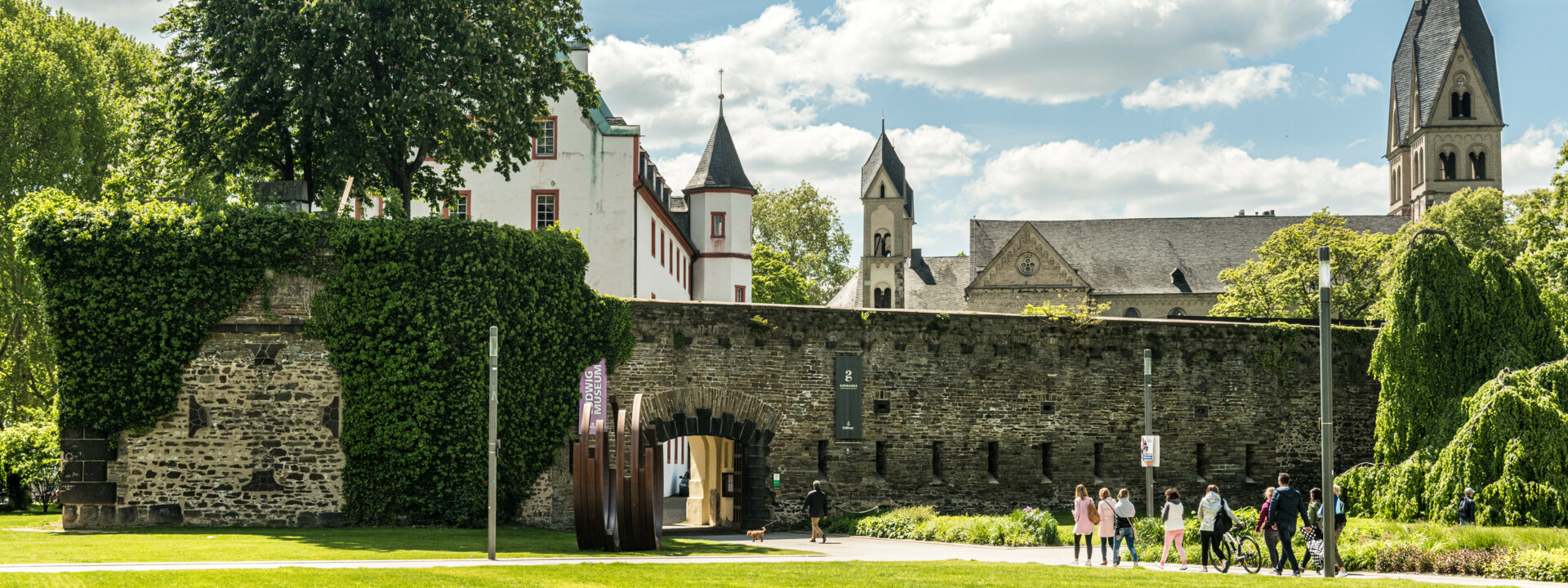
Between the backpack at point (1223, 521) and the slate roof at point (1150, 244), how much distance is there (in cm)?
6184

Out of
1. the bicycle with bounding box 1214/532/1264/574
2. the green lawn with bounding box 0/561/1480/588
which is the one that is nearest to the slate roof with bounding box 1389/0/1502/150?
the bicycle with bounding box 1214/532/1264/574

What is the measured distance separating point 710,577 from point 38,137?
3159 centimetres

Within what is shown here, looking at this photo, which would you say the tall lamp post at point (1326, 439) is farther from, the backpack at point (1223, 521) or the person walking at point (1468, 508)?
the person walking at point (1468, 508)

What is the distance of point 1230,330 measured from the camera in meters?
30.3

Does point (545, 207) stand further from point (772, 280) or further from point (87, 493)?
point (772, 280)

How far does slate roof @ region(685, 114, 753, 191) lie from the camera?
168ft

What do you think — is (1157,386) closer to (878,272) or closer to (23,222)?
(23,222)

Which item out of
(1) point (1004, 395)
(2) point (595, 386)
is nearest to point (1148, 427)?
(1) point (1004, 395)

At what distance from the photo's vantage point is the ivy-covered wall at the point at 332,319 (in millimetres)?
21672

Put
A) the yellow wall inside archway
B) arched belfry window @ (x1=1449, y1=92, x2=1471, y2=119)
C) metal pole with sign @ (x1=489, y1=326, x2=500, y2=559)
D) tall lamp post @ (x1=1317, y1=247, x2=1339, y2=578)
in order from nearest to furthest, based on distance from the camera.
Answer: tall lamp post @ (x1=1317, y1=247, x2=1339, y2=578)
metal pole with sign @ (x1=489, y1=326, x2=500, y2=559)
the yellow wall inside archway
arched belfry window @ (x1=1449, y1=92, x2=1471, y2=119)

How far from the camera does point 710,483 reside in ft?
107

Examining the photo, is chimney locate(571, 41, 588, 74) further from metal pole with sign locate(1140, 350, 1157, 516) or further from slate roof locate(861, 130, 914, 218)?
slate roof locate(861, 130, 914, 218)

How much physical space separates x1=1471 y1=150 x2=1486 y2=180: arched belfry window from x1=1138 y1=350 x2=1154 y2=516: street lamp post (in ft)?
237

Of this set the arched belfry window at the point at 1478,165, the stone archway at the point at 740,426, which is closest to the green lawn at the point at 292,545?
the stone archway at the point at 740,426
